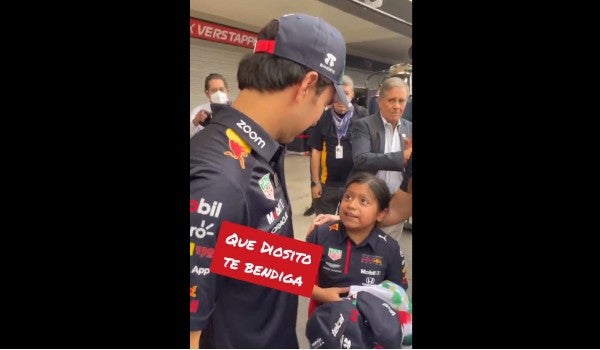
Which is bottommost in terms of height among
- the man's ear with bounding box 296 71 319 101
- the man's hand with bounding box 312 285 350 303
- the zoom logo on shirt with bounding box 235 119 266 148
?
the man's hand with bounding box 312 285 350 303

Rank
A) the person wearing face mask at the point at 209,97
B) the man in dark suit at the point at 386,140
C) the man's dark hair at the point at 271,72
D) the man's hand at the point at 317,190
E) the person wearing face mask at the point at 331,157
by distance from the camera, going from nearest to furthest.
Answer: the man's dark hair at the point at 271,72
the person wearing face mask at the point at 209,97
the man in dark suit at the point at 386,140
the person wearing face mask at the point at 331,157
the man's hand at the point at 317,190

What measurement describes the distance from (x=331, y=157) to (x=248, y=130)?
0.96 metres

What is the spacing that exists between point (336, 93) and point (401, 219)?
1.21ft

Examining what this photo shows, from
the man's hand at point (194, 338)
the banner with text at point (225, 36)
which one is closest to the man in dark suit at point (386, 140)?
the banner with text at point (225, 36)

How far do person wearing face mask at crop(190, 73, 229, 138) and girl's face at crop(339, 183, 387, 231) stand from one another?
376mm

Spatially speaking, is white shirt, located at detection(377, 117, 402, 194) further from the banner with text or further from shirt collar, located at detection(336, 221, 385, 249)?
the banner with text

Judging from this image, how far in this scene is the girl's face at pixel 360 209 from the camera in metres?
0.81

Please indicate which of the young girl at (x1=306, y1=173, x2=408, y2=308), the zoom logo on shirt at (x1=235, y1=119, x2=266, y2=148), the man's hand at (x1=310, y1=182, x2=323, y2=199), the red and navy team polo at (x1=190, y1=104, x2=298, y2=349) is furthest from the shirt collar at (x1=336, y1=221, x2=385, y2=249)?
the man's hand at (x1=310, y1=182, x2=323, y2=199)

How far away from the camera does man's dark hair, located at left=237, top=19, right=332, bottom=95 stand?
50 cm

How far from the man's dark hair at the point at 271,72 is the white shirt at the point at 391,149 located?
1.02 ft

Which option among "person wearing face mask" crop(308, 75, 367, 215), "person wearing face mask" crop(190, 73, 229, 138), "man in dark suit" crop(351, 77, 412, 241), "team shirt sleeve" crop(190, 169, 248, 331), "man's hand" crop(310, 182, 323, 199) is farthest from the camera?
"man's hand" crop(310, 182, 323, 199)

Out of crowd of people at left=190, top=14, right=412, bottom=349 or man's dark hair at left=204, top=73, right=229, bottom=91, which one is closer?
crowd of people at left=190, top=14, right=412, bottom=349

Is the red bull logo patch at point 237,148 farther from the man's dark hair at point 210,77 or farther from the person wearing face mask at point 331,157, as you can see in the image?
the person wearing face mask at point 331,157
